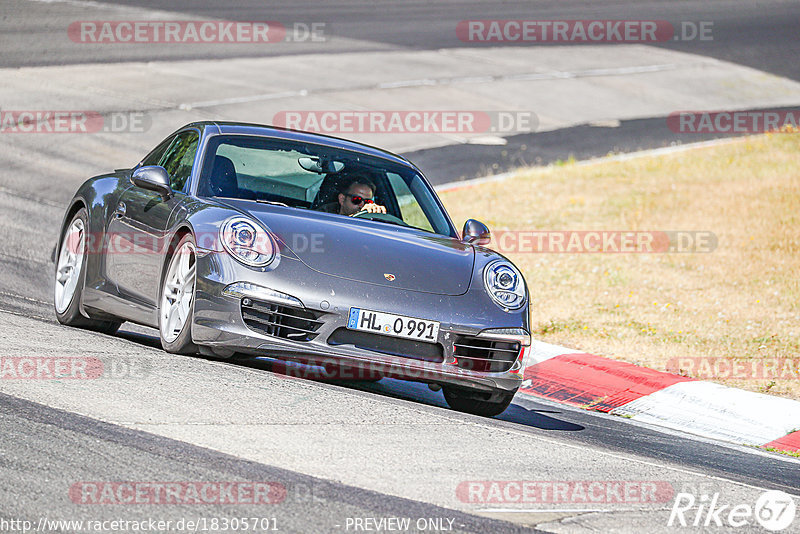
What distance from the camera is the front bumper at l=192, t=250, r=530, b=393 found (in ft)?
19.9

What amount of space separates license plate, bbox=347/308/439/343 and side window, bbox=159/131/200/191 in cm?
173

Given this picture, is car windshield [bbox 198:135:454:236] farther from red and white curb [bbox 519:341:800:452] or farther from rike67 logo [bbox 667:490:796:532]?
rike67 logo [bbox 667:490:796:532]

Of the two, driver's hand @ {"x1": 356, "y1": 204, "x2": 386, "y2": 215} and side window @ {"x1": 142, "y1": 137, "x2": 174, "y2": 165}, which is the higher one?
side window @ {"x1": 142, "y1": 137, "x2": 174, "y2": 165}

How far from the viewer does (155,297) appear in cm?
680

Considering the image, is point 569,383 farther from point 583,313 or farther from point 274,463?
point 274,463

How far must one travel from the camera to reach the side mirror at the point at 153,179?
22.9 feet

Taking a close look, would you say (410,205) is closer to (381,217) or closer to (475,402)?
(381,217)

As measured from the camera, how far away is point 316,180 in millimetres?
7508
